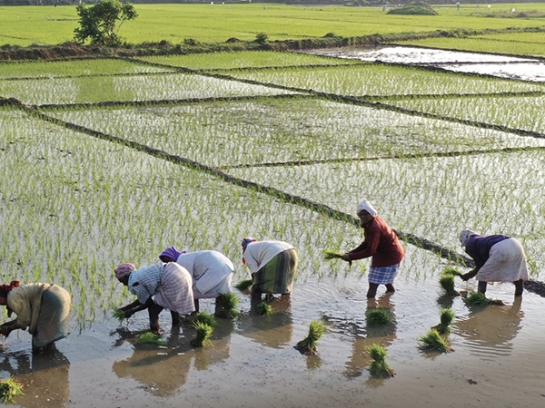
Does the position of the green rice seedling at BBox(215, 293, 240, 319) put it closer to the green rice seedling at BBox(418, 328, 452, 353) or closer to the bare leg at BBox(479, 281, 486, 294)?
the green rice seedling at BBox(418, 328, 452, 353)

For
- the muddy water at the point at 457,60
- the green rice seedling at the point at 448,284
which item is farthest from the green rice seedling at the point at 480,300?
the muddy water at the point at 457,60

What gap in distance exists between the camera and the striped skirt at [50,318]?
4664 millimetres

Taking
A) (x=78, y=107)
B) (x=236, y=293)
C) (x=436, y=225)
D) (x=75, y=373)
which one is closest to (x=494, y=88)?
(x=78, y=107)

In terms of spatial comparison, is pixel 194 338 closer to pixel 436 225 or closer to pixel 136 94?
pixel 436 225

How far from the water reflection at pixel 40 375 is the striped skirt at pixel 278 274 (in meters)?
1.41

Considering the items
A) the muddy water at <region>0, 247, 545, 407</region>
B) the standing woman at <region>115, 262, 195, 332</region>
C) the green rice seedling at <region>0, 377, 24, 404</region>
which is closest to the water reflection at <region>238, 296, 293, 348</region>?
the muddy water at <region>0, 247, 545, 407</region>

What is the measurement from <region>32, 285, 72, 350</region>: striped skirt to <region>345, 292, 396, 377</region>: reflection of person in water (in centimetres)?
164

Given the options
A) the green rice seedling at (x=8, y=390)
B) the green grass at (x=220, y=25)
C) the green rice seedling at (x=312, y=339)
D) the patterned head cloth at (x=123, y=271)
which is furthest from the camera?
the green grass at (x=220, y=25)

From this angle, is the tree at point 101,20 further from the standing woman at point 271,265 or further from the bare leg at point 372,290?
the bare leg at point 372,290

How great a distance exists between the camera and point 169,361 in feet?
15.5

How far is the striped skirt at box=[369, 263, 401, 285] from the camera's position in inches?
224

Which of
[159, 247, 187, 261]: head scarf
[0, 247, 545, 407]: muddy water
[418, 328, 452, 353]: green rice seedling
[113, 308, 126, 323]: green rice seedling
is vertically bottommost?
[0, 247, 545, 407]: muddy water

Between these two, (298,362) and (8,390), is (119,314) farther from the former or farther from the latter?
(298,362)

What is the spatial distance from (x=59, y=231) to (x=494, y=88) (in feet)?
36.8
